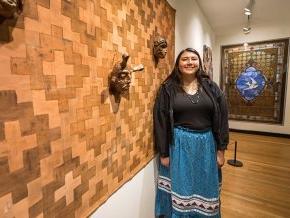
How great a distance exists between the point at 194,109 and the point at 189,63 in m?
0.30

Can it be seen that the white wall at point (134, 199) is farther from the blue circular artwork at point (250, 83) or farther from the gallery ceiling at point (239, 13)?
the blue circular artwork at point (250, 83)

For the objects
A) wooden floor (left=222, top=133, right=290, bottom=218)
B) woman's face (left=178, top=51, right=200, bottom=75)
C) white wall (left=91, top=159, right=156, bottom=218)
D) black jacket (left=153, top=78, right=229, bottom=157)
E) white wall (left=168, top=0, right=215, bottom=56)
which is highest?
white wall (left=168, top=0, right=215, bottom=56)

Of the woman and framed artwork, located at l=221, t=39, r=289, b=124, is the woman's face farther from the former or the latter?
framed artwork, located at l=221, t=39, r=289, b=124

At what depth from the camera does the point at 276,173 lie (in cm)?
248

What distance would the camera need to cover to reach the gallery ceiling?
284 centimetres

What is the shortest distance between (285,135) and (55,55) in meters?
4.49

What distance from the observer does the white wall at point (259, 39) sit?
3793mm

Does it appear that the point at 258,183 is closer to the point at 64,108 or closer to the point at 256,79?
the point at 64,108

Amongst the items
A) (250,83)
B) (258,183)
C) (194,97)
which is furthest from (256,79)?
(194,97)

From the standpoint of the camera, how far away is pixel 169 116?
4.39ft

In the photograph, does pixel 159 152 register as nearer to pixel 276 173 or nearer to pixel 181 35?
pixel 181 35

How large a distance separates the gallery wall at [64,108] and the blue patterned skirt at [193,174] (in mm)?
431

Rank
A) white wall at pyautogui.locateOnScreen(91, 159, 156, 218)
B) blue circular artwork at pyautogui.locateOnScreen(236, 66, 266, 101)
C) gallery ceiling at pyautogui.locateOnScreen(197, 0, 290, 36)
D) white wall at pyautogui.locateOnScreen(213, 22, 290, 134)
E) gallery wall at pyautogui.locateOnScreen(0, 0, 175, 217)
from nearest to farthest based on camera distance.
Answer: gallery wall at pyautogui.locateOnScreen(0, 0, 175, 217)
white wall at pyautogui.locateOnScreen(91, 159, 156, 218)
gallery ceiling at pyautogui.locateOnScreen(197, 0, 290, 36)
white wall at pyautogui.locateOnScreen(213, 22, 290, 134)
blue circular artwork at pyautogui.locateOnScreen(236, 66, 266, 101)

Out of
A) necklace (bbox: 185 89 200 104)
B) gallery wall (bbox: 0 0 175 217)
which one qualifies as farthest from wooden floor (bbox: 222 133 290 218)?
gallery wall (bbox: 0 0 175 217)
